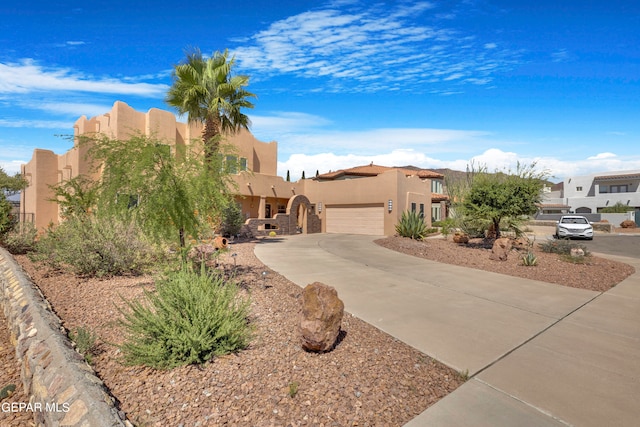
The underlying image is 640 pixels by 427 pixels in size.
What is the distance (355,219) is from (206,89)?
44.7 feet

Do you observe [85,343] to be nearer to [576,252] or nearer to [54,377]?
[54,377]

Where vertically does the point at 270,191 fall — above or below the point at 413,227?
above

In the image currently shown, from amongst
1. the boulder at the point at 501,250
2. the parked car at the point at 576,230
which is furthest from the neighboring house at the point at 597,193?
the boulder at the point at 501,250

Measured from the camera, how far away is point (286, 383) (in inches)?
150

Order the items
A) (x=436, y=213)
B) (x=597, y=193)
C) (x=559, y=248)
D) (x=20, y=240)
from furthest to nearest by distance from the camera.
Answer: (x=597, y=193)
(x=436, y=213)
(x=559, y=248)
(x=20, y=240)

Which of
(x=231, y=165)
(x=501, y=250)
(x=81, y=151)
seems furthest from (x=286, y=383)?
(x=81, y=151)

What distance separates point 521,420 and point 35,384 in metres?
5.00

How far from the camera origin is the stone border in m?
3.07

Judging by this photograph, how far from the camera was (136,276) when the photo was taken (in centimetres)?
895

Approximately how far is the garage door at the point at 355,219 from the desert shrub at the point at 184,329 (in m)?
20.6

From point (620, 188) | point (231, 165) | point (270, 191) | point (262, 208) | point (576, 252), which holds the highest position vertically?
point (620, 188)

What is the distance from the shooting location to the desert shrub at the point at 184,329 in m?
4.13

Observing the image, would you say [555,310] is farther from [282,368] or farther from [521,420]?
[282,368]

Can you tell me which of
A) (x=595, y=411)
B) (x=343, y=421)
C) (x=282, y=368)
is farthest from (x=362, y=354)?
(x=595, y=411)
